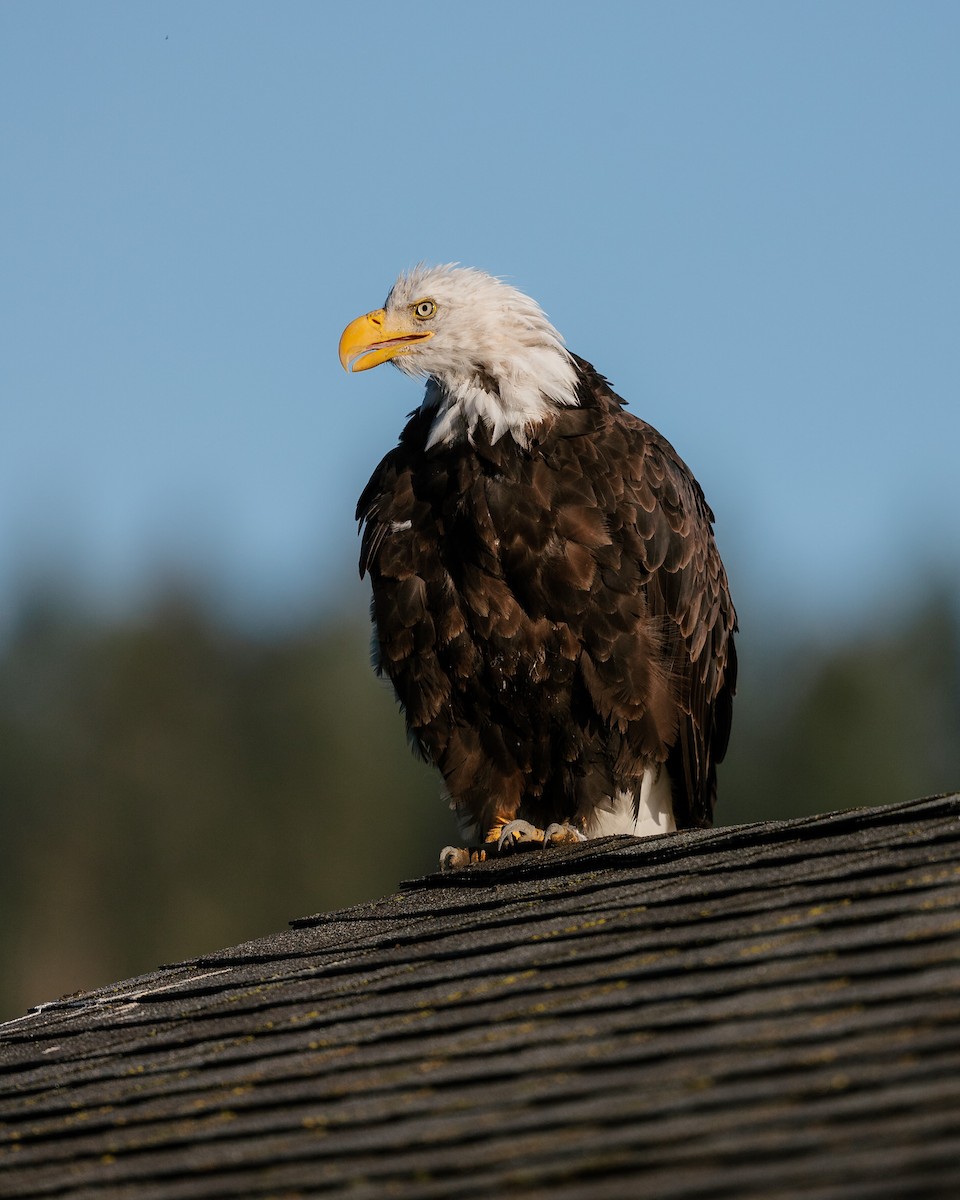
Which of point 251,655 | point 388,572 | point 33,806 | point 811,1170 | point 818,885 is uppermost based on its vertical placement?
point 251,655

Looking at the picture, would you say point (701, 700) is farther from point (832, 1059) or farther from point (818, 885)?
point (832, 1059)

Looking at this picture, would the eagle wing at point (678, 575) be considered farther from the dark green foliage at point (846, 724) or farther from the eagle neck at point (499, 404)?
the dark green foliage at point (846, 724)

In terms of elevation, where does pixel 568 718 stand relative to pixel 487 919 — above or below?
above

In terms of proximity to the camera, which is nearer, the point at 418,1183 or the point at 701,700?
the point at 418,1183

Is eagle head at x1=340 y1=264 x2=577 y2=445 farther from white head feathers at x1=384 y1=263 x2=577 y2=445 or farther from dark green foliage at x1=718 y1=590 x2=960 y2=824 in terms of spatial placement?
dark green foliage at x1=718 y1=590 x2=960 y2=824

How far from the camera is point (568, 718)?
6.51m

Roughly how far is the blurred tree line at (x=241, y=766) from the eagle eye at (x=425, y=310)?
1088 inches

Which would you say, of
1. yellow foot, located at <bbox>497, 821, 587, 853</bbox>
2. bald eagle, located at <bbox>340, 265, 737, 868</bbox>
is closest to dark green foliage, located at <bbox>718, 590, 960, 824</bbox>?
bald eagle, located at <bbox>340, 265, 737, 868</bbox>

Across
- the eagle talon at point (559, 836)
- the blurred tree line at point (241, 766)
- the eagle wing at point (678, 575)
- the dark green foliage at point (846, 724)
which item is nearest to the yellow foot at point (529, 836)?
the eagle talon at point (559, 836)

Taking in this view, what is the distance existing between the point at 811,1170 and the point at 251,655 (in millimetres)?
39161

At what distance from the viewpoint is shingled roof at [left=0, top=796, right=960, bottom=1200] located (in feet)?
8.94

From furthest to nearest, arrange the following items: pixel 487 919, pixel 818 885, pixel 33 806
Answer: pixel 33 806 < pixel 487 919 < pixel 818 885

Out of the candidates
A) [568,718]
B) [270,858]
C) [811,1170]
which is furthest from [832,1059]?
[270,858]

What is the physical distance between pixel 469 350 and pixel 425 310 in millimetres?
287
